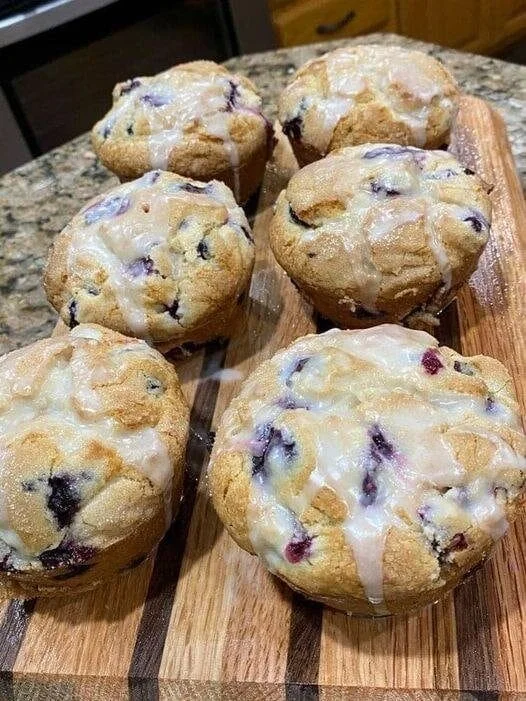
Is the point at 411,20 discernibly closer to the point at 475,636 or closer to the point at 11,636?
the point at 475,636

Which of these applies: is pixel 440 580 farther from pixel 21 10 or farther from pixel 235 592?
pixel 21 10

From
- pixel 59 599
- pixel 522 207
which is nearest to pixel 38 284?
pixel 59 599

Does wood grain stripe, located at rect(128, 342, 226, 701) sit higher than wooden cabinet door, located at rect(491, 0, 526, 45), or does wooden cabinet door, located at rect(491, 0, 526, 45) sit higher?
wood grain stripe, located at rect(128, 342, 226, 701)

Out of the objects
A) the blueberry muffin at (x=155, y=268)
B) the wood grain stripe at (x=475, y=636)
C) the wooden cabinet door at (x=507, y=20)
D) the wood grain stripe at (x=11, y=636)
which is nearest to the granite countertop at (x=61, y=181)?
the blueberry muffin at (x=155, y=268)

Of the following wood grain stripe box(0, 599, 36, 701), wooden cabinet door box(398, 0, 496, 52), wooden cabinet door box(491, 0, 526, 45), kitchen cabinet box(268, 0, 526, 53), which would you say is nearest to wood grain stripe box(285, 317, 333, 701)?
wood grain stripe box(0, 599, 36, 701)

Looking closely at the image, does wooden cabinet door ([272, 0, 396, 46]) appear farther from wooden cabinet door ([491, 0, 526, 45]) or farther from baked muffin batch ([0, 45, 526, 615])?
baked muffin batch ([0, 45, 526, 615])

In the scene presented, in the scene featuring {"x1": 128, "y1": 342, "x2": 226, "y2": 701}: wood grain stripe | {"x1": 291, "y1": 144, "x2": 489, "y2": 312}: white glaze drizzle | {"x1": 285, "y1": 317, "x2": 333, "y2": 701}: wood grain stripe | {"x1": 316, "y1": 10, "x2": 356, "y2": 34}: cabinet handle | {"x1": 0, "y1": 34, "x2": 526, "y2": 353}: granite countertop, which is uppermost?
{"x1": 291, "y1": 144, "x2": 489, "y2": 312}: white glaze drizzle
